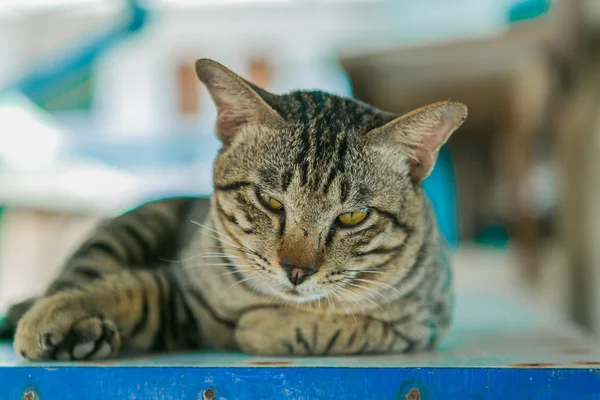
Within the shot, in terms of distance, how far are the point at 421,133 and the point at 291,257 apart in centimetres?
34

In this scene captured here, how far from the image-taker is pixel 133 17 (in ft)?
9.11

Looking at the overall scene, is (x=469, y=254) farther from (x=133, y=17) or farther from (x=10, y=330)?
(x=10, y=330)

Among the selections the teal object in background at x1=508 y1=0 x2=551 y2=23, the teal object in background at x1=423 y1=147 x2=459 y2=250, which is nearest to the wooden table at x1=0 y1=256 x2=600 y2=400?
the teal object in background at x1=508 y1=0 x2=551 y2=23

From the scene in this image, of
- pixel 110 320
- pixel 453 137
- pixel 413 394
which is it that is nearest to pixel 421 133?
pixel 413 394

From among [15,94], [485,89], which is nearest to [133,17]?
[15,94]

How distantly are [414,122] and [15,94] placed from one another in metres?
2.79

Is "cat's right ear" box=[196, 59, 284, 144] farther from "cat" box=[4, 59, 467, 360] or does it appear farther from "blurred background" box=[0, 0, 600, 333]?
"blurred background" box=[0, 0, 600, 333]

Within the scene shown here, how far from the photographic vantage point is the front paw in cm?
99

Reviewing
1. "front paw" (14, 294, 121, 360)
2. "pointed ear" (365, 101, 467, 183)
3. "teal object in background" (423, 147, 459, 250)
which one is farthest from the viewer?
"teal object in background" (423, 147, 459, 250)

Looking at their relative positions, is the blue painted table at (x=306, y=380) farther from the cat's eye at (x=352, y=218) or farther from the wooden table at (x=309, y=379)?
the cat's eye at (x=352, y=218)

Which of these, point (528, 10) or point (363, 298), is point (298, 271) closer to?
point (363, 298)

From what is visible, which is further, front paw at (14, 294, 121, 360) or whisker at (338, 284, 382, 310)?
whisker at (338, 284, 382, 310)

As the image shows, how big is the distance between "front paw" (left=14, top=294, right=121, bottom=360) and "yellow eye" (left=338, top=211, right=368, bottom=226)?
432mm

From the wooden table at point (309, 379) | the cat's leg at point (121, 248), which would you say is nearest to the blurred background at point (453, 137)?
the cat's leg at point (121, 248)
